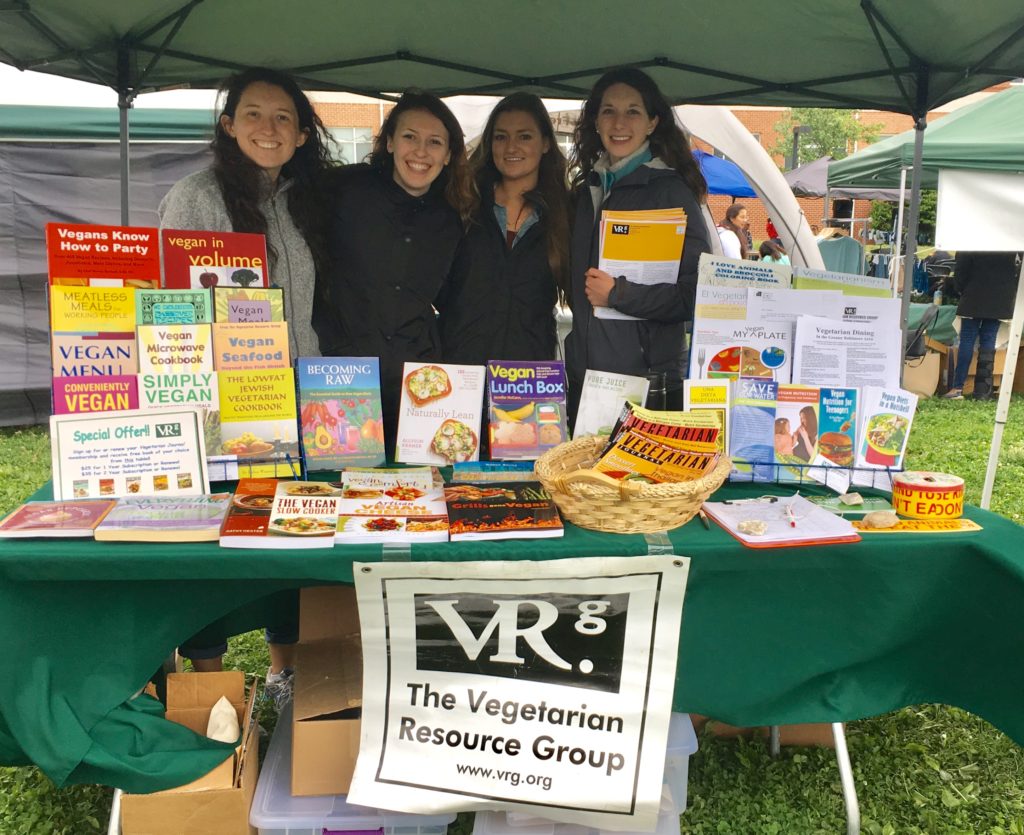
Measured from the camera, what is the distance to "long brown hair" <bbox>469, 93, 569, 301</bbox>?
2525 mm

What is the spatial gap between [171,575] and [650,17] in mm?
2188

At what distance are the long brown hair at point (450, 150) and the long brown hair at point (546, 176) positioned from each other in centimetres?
13

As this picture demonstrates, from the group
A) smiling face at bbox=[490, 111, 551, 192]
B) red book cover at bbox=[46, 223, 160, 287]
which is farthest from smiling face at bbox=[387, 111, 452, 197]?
red book cover at bbox=[46, 223, 160, 287]

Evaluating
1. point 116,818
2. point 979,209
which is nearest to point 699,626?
point 116,818

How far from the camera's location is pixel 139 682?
1.61m

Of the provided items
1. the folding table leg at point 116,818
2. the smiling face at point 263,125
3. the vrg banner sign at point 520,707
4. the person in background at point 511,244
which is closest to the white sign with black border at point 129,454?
the vrg banner sign at point 520,707

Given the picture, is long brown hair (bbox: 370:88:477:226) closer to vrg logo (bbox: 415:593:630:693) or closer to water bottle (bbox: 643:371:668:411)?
water bottle (bbox: 643:371:668:411)

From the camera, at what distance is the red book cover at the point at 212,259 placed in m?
1.80

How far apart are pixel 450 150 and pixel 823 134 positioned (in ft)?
92.1

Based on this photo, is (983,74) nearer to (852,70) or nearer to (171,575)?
(852,70)

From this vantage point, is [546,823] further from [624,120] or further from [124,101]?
[124,101]

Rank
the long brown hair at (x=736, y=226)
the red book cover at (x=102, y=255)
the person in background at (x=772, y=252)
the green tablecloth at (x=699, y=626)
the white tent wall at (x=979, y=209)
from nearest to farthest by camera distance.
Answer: the green tablecloth at (x=699, y=626)
the red book cover at (x=102, y=255)
the white tent wall at (x=979, y=209)
the person in background at (x=772, y=252)
the long brown hair at (x=736, y=226)

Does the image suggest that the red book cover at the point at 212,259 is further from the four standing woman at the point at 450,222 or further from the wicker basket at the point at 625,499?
the wicker basket at the point at 625,499

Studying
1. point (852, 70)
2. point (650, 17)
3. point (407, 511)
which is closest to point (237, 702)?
point (407, 511)
